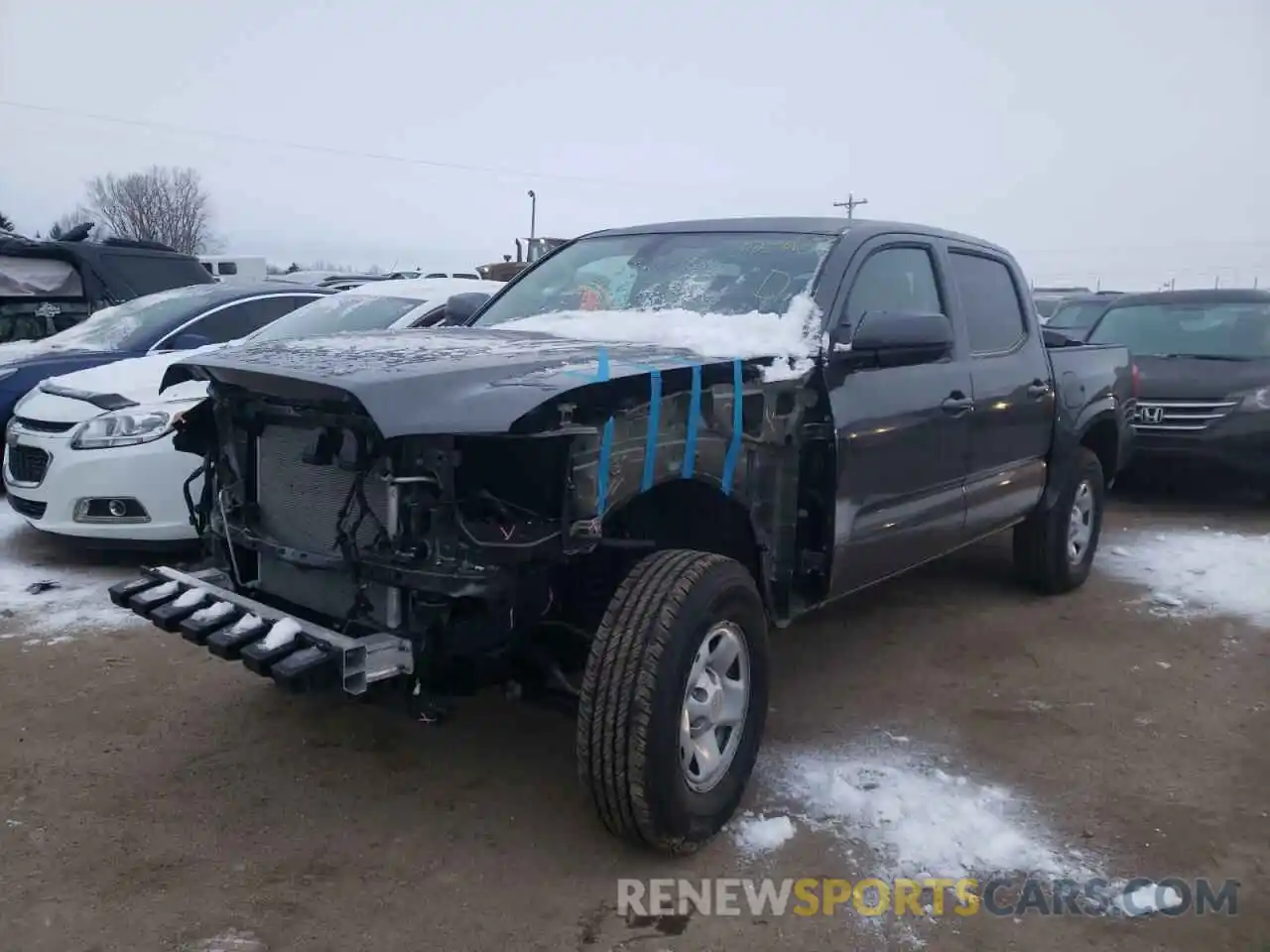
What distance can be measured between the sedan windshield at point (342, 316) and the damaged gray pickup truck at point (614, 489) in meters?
2.47

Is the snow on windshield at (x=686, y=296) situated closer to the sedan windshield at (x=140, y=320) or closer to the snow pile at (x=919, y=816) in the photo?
the snow pile at (x=919, y=816)

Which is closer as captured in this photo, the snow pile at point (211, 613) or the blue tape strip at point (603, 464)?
the blue tape strip at point (603, 464)

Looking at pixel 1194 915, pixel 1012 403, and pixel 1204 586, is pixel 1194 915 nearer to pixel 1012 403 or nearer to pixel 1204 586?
pixel 1012 403

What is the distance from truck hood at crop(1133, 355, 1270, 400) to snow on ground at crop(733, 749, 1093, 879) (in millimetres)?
5859

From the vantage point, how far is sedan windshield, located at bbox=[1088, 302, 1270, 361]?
8.84 metres

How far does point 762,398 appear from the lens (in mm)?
3516

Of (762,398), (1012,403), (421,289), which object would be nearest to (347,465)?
(762,398)

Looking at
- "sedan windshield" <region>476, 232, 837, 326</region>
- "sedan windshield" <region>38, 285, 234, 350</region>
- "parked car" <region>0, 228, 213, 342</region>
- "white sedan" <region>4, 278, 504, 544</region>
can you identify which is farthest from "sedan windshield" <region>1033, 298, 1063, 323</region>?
"white sedan" <region>4, 278, 504, 544</region>

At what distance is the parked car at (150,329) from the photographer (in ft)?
24.3

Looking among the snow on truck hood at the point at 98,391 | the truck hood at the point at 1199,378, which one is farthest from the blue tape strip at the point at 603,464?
the truck hood at the point at 1199,378

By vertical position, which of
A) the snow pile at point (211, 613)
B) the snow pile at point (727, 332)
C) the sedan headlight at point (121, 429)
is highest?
the snow pile at point (727, 332)

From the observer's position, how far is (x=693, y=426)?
3227 millimetres

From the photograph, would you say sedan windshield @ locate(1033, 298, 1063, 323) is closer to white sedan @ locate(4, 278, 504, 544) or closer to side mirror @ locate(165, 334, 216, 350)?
side mirror @ locate(165, 334, 216, 350)

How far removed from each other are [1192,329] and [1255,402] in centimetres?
127
